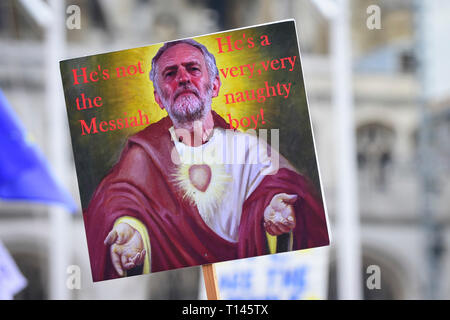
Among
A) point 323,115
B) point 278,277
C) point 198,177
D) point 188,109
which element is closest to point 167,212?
point 198,177

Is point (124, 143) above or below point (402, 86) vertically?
below

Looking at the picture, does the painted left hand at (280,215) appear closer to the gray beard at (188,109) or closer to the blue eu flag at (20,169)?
the gray beard at (188,109)

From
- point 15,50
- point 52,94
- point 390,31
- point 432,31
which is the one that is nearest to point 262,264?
point 52,94

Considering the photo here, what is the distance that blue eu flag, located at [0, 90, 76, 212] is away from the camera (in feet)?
11.4

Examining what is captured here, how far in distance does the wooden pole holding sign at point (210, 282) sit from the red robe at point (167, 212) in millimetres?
15

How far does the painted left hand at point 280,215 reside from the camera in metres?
1.65

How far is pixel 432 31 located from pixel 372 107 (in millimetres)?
1489

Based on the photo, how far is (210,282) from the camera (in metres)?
1.62

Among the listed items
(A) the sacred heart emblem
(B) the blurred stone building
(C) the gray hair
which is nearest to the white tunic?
(A) the sacred heart emblem

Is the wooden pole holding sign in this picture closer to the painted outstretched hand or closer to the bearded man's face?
the painted outstretched hand

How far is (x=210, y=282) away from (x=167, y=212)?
174 mm

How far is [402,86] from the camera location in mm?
11711

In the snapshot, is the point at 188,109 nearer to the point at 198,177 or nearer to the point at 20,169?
the point at 198,177
